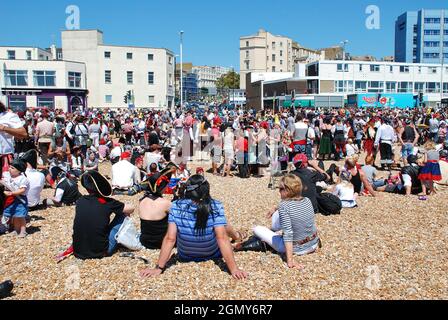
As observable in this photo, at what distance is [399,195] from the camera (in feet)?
34.9

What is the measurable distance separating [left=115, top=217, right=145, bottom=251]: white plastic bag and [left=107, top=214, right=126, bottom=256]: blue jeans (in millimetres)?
45

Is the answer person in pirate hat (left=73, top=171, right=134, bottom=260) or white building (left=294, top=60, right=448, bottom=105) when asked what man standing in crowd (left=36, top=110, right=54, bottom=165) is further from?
white building (left=294, top=60, right=448, bottom=105)

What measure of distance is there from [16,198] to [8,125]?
100 inches

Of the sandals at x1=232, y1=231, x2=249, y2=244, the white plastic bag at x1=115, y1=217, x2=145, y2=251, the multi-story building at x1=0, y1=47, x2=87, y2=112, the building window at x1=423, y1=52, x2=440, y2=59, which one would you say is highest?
the building window at x1=423, y1=52, x2=440, y2=59

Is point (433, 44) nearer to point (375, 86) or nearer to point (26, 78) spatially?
point (375, 86)

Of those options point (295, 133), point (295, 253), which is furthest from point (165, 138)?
point (295, 253)

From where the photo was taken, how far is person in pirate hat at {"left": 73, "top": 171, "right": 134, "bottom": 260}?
19.2ft

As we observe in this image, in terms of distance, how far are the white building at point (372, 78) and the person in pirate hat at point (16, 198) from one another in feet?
214

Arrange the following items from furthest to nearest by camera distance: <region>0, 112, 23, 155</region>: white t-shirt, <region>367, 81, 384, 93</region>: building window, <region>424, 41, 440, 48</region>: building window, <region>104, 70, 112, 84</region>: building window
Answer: <region>424, 41, 440, 48</region>: building window
<region>367, 81, 384, 93</region>: building window
<region>104, 70, 112, 84</region>: building window
<region>0, 112, 23, 155</region>: white t-shirt

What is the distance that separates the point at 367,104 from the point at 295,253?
4768cm

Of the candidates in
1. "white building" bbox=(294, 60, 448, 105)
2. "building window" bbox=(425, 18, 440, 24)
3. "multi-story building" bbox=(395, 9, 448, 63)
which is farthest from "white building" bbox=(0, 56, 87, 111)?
"building window" bbox=(425, 18, 440, 24)

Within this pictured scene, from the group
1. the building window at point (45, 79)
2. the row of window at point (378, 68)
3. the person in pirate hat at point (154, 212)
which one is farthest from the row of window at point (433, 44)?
the person in pirate hat at point (154, 212)

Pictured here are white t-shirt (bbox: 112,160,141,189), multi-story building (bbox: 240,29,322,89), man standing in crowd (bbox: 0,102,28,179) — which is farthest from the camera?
multi-story building (bbox: 240,29,322,89)
